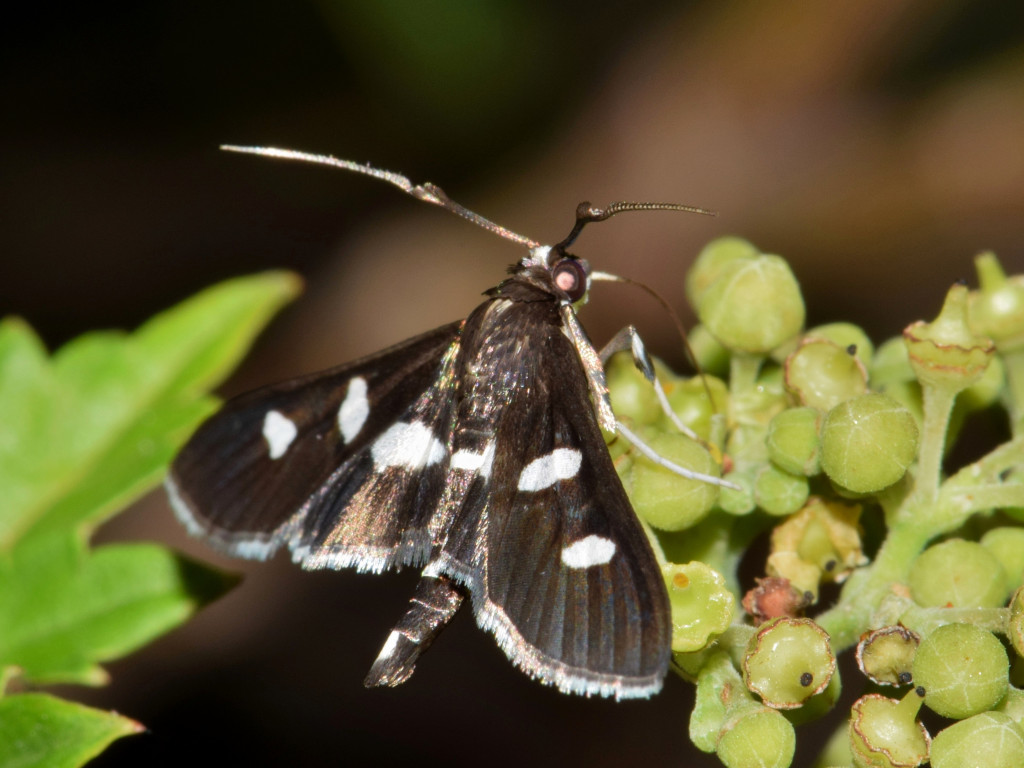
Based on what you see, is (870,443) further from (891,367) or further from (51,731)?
(51,731)

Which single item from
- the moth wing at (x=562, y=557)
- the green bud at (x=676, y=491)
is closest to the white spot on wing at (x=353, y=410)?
the moth wing at (x=562, y=557)

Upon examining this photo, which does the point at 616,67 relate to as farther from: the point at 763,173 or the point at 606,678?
the point at 606,678

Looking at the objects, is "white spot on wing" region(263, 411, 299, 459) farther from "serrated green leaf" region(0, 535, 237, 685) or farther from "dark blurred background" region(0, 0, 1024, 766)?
"dark blurred background" region(0, 0, 1024, 766)

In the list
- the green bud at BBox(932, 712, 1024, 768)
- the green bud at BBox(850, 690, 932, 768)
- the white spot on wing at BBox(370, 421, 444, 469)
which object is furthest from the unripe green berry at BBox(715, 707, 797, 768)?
the white spot on wing at BBox(370, 421, 444, 469)

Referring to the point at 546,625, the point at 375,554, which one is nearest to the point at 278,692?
the point at 375,554

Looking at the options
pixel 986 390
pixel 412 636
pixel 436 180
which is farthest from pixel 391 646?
pixel 436 180

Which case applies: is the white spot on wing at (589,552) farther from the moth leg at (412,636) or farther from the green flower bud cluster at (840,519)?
the moth leg at (412,636)
